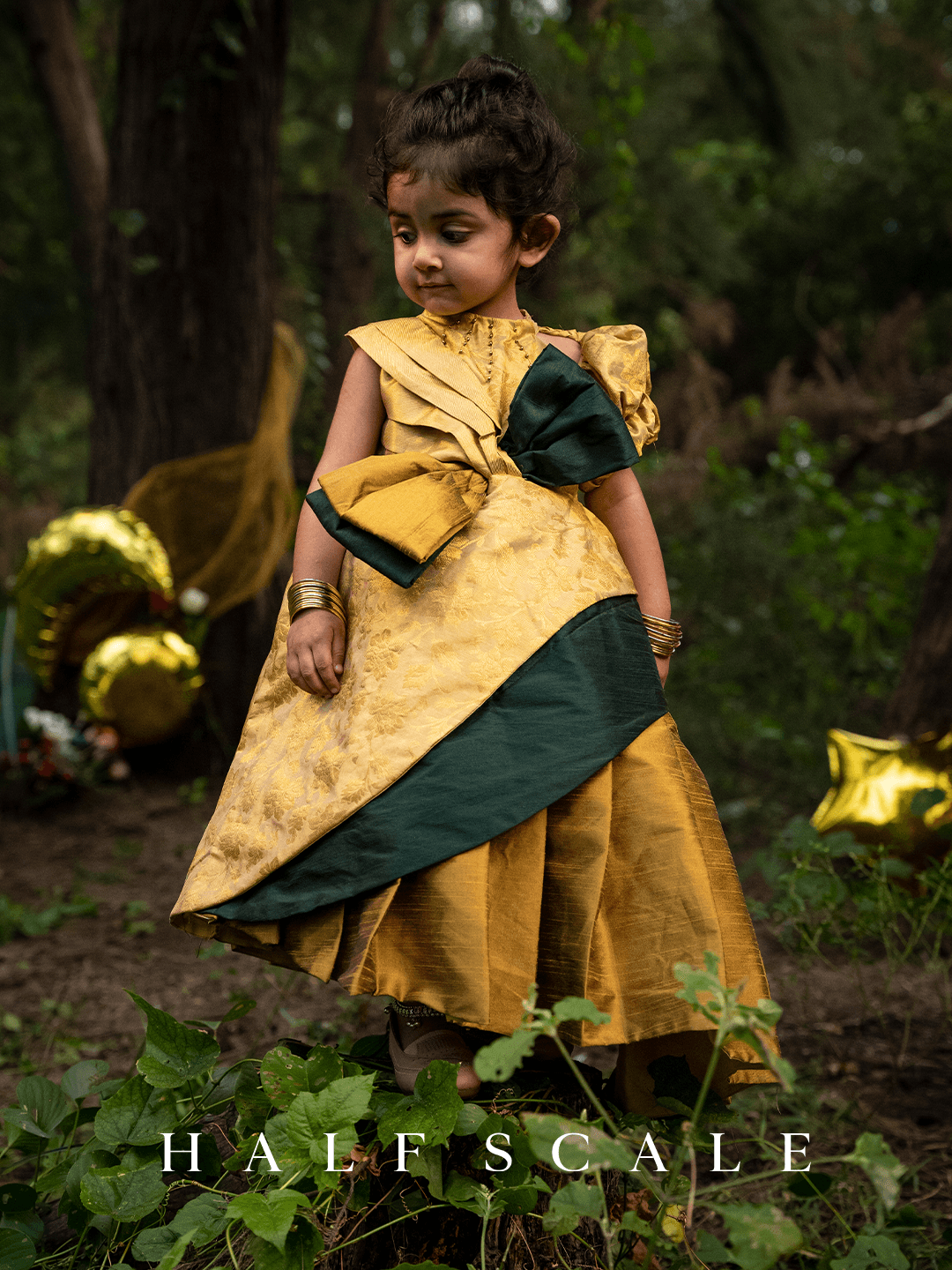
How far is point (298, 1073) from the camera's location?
1276 millimetres

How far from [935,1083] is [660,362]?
1187cm

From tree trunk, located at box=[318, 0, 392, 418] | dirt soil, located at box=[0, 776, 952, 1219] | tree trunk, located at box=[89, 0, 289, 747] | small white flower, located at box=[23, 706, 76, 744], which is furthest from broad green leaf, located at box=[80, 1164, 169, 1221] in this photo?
tree trunk, located at box=[318, 0, 392, 418]

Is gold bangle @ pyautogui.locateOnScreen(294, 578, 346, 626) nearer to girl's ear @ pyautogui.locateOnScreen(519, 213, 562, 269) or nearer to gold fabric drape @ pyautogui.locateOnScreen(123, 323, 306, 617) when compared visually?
girl's ear @ pyautogui.locateOnScreen(519, 213, 562, 269)

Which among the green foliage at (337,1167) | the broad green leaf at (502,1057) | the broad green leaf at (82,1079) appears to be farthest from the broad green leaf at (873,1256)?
the broad green leaf at (82,1079)

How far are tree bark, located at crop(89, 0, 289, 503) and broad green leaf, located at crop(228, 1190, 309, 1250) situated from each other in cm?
334

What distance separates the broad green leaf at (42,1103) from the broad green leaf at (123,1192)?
24 centimetres

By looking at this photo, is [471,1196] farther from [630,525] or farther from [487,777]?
[630,525]

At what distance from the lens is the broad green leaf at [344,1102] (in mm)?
1159

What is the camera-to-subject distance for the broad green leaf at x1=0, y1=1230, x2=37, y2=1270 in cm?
125

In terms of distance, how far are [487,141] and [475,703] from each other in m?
0.76

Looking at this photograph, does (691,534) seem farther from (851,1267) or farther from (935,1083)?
(851,1267)

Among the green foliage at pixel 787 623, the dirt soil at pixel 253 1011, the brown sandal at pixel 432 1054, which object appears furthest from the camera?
the green foliage at pixel 787 623

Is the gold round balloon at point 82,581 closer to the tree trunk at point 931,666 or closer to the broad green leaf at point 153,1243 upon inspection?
the tree trunk at point 931,666

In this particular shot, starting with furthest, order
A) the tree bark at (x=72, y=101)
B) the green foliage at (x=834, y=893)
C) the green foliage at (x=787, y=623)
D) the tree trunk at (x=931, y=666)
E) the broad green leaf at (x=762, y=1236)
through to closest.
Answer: the tree bark at (x=72, y=101)
the green foliage at (x=787, y=623)
the tree trunk at (x=931, y=666)
the green foliage at (x=834, y=893)
the broad green leaf at (x=762, y=1236)
